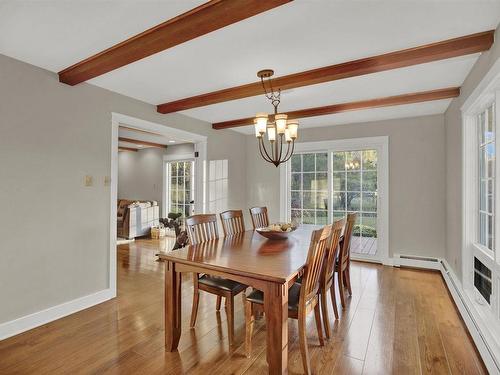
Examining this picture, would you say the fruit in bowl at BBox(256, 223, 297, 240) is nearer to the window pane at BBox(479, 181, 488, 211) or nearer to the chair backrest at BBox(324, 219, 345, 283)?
the chair backrest at BBox(324, 219, 345, 283)

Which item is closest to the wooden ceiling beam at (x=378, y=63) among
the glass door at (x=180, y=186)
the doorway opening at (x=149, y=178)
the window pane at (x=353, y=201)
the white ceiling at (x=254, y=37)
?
the white ceiling at (x=254, y=37)

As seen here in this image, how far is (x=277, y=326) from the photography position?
5.26ft

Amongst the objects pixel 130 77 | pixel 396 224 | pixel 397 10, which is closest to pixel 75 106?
pixel 130 77

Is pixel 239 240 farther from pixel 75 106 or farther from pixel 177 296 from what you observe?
pixel 75 106

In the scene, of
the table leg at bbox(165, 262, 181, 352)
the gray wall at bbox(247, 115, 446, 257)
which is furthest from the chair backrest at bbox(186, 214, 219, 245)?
the gray wall at bbox(247, 115, 446, 257)

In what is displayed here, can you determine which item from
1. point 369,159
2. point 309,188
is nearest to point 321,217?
point 309,188

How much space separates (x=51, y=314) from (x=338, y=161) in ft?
14.4

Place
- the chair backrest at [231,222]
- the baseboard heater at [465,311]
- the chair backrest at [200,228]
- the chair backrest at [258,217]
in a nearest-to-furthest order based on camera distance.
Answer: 1. the baseboard heater at [465,311]
2. the chair backrest at [200,228]
3. the chair backrest at [231,222]
4. the chair backrest at [258,217]

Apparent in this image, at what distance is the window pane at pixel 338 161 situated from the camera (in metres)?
4.75

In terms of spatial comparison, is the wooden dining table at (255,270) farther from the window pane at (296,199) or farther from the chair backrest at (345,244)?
the window pane at (296,199)

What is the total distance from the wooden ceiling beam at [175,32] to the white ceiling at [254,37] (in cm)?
5

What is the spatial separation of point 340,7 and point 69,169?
2.71 meters

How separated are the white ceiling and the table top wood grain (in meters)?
1.61

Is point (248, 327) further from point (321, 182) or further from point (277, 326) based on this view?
point (321, 182)
